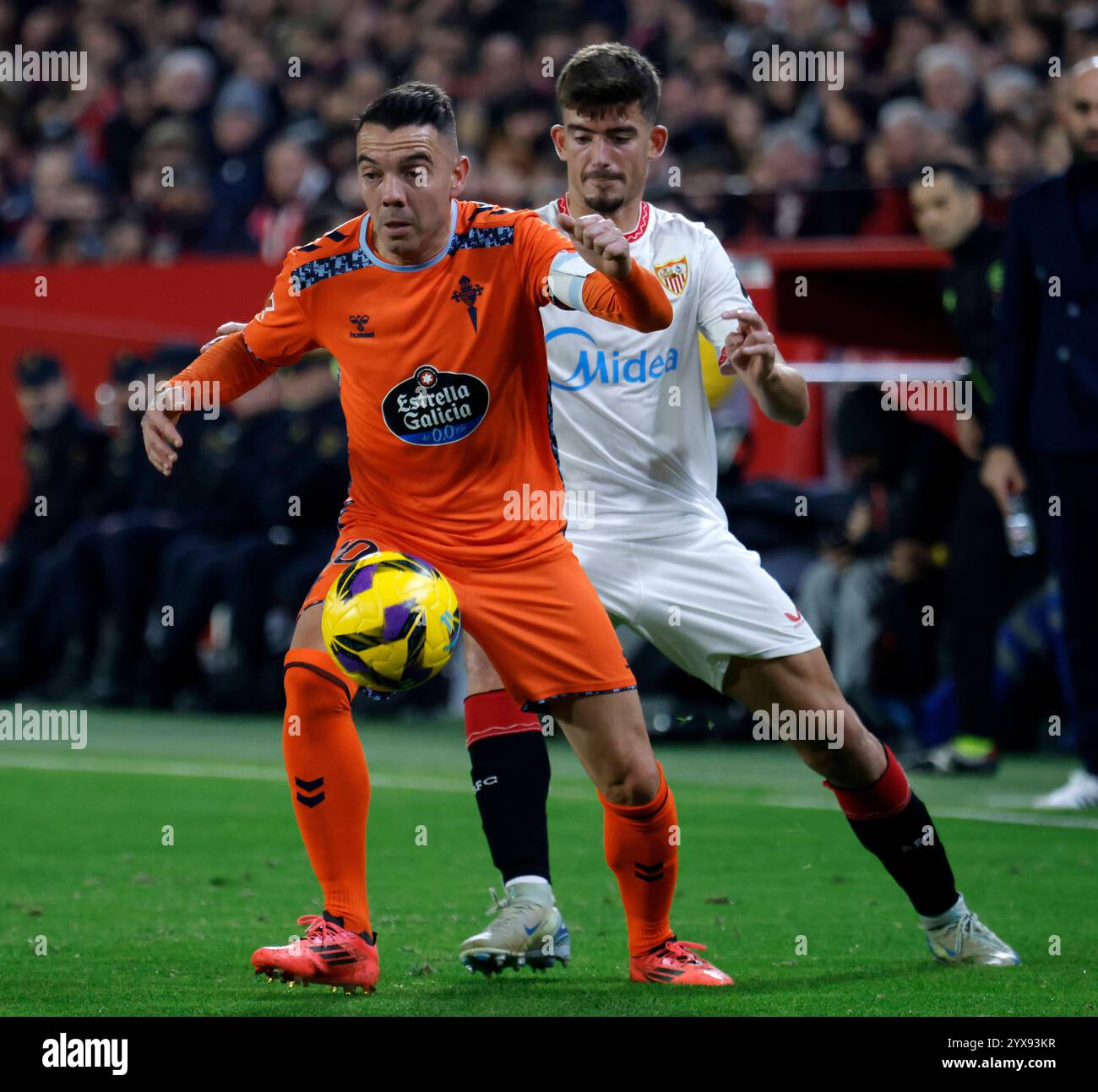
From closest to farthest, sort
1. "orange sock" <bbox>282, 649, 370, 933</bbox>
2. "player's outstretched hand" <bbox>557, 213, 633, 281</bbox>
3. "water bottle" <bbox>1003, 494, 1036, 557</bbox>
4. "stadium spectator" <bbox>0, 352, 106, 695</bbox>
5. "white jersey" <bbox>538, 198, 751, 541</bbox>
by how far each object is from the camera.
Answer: "player's outstretched hand" <bbox>557, 213, 633, 281</bbox> → "orange sock" <bbox>282, 649, 370, 933</bbox> → "white jersey" <bbox>538, 198, 751, 541</bbox> → "water bottle" <bbox>1003, 494, 1036, 557</bbox> → "stadium spectator" <bbox>0, 352, 106, 695</bbox>

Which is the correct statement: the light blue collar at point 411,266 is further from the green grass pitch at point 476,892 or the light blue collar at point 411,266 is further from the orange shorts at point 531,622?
the green grass pitch at point 476,892

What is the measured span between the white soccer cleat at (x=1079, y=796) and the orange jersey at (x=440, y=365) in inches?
144

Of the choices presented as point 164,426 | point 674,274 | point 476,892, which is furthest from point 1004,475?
point 164,426

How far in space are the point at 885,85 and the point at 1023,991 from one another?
907cm

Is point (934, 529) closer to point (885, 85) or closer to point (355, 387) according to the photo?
point (885, 85)

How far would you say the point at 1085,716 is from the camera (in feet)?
25.8

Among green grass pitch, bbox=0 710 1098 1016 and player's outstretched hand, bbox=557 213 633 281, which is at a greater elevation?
player's outstretched hand, bbox=557 213 633 281

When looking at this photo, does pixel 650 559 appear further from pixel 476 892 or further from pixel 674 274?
pixel 476 892

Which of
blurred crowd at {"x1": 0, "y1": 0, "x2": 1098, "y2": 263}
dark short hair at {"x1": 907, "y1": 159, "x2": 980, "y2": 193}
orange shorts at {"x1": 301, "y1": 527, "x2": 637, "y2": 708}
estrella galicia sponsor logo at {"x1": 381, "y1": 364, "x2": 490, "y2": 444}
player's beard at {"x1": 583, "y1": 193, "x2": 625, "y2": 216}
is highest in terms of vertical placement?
blurred crowd at {"x1": 0, "y1": 0, "x2": 1098, "y2": 263}

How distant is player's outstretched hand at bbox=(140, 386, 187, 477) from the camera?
4.74 m

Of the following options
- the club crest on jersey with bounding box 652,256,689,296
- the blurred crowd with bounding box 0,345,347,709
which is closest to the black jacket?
the club crest on jersey with bounding box 652,256,689,296

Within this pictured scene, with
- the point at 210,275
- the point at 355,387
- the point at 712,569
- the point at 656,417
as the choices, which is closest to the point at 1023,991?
the point at 712,569

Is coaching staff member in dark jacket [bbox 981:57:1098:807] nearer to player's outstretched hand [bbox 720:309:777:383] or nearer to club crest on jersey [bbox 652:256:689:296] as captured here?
club crest on jersey [bbox 652:256:689:296]

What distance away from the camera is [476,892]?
6.36 meters
